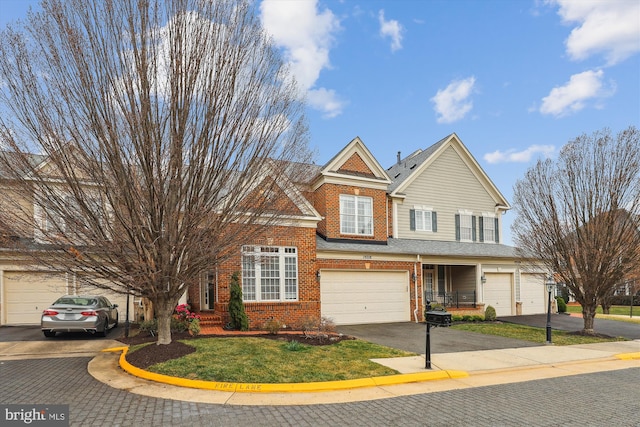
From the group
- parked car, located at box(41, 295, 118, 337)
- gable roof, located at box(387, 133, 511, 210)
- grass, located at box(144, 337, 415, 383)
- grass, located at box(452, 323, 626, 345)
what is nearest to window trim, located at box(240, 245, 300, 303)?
grass, located at box(144, 337, 415, 383)

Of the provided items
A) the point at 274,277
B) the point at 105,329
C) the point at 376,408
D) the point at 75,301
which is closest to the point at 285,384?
the point at 376,408

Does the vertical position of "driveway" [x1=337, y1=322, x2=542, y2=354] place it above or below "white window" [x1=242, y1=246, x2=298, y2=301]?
below

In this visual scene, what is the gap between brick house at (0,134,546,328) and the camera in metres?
15.6

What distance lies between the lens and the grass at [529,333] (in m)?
14.2

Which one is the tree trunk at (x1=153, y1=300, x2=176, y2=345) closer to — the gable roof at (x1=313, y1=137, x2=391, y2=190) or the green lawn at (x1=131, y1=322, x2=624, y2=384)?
the green lawn at (x1=131, y1=322, x2=624, y2=384)

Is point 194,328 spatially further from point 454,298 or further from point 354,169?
point 454,298

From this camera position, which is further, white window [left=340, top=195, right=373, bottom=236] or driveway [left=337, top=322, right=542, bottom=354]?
white window [left=340, top=195, right=373, bottom=236]

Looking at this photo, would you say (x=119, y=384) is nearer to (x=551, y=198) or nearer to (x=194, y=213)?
(x=194, y=213)

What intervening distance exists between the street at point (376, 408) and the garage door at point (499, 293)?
44.2 feet

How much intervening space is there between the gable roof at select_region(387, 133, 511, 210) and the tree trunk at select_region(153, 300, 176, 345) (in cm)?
1385

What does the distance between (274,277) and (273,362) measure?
691 cm

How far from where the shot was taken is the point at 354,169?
64.6 ft

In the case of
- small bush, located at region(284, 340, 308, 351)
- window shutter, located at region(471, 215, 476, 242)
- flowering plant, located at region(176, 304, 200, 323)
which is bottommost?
small bush, located at region(284, 340, 308, 351)

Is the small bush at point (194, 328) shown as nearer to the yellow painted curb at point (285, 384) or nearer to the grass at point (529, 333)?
the yellow painted curb at point (285, 384)
